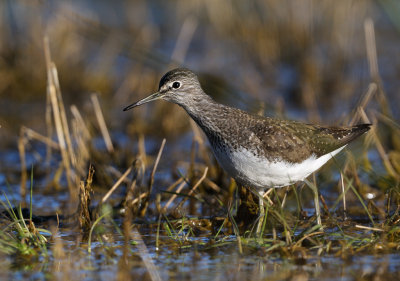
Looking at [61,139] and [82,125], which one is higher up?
[82,125]

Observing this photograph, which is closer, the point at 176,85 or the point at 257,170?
the point at 257,170

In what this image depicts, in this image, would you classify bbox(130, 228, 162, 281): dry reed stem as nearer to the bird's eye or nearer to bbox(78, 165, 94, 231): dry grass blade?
bbox(78, 165, 94, 231): dry grass blade

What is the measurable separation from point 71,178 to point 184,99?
1.85 metres

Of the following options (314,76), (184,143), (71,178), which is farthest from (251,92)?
(71,178)

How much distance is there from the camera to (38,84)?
11805 mm

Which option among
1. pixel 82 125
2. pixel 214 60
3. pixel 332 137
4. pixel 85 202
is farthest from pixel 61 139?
pixel 214 60

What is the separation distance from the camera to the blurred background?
36.0 ft

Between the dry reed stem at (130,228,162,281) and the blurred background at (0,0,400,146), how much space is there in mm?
3939

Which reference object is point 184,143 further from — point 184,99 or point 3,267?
point 3,267

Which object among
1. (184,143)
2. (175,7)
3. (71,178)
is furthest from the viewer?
(175,7)

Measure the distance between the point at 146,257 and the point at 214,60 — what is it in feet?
28.5

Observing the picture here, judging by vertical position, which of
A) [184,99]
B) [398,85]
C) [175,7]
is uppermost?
[175,7]

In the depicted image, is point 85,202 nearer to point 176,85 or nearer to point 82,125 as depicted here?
point 176,85

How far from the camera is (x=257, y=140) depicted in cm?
628
